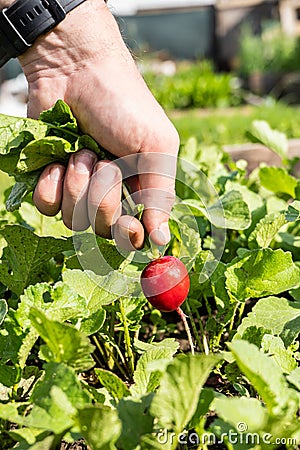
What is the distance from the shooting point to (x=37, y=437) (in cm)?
87

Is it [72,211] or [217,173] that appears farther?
[217,173]

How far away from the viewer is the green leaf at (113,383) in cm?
92

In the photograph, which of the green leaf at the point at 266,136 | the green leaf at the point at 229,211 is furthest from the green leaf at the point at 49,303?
the green leaf at the point at 266,136

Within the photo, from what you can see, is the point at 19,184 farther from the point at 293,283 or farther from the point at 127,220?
the point at 293,283

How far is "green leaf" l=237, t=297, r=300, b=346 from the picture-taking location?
3.76 ft

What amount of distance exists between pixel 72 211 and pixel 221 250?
0.40 metres

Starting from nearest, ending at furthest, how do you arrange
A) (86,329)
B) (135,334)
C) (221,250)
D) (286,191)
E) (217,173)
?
(86,329) → (135,334) → (221,250) → (286,191) → (217,173)

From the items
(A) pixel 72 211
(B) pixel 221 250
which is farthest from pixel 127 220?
(B) pixel 221 250

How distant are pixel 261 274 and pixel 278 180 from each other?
54 centimetres

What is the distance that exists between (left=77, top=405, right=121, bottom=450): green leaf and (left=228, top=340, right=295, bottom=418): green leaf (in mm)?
169

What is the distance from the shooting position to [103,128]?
1257mm

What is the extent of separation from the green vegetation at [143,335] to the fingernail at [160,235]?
2.8 inches

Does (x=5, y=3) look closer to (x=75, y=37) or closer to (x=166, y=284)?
(x=75, y=37)

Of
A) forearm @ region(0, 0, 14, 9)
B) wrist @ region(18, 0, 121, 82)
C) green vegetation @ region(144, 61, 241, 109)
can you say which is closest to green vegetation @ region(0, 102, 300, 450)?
wrist @ region(18, 0, 121, 82)
